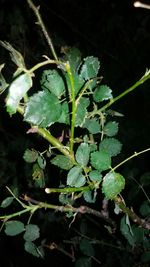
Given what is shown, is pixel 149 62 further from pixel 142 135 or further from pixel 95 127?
pixel 95 127

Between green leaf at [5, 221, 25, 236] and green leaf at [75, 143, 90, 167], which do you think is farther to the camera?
green leaf at [5, 221, 25, 236]

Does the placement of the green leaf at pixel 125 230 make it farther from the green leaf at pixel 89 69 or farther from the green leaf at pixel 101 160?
the green leaf at pixel 89 69

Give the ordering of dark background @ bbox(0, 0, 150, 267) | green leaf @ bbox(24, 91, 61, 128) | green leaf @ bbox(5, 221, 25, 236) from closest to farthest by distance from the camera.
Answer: green leaf @ bbox(24, 91, 61, 128)
green leaf @ bbox(5, 221, 25, 236)
dark background @ bbox(0, 0, 150, 267)

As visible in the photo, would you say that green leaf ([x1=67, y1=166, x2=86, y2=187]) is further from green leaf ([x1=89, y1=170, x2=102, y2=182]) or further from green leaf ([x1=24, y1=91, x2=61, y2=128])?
green leaf ([x1=24, y1=91, x2=61, y2=128])

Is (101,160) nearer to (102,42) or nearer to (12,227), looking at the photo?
(12,227)

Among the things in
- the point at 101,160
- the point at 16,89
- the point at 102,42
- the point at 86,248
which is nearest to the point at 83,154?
the point at 101,160

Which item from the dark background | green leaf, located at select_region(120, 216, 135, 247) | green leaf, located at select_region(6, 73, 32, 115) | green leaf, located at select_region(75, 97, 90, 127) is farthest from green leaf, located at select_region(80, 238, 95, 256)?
the dark background

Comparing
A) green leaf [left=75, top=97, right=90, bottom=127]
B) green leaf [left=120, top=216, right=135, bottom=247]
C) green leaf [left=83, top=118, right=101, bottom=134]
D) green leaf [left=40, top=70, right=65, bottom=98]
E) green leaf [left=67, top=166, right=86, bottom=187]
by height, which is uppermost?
green leaf [left=40, top=70, right=65, bottom=98]
